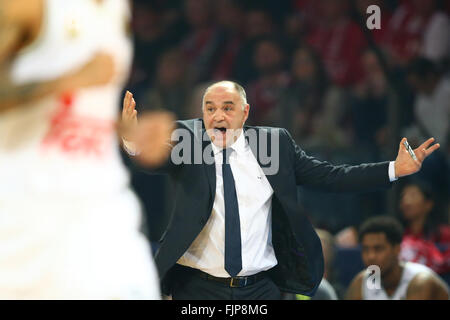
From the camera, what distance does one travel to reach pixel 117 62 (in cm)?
236

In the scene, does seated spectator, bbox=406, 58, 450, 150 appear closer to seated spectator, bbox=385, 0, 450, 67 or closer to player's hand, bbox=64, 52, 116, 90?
seated spectator, bbox=385, 0, 450, 67

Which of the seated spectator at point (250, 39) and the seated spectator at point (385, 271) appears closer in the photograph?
the seated spectator at point (385, 271)

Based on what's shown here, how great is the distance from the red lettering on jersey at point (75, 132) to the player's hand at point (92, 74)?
0.18ft

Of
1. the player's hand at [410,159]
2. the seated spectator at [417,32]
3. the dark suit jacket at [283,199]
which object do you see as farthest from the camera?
the seated spectator at [417,32]

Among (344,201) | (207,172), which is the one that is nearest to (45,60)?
(207,172)

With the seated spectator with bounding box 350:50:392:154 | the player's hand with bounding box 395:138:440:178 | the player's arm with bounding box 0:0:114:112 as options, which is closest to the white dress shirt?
the player's hand with bounding box 395:138:440:178

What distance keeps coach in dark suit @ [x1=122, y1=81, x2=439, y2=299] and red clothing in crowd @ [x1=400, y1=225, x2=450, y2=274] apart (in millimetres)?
1780

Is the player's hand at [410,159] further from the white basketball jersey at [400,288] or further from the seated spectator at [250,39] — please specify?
the seated spectator at [250,39]

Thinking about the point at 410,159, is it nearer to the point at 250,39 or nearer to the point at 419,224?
the point at 419,224

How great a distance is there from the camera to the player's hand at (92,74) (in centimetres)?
229

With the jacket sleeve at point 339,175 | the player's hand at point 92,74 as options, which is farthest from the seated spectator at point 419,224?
the player's hand at point 92,74

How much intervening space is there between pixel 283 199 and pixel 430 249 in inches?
86.5

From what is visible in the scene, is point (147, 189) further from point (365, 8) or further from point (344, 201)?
point (365, 8)
